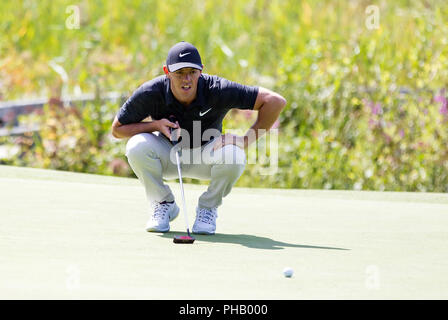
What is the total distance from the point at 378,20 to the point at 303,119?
3835mm

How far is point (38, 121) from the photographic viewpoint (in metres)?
10.9

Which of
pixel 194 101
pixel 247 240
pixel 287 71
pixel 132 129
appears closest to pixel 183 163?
pixel 132 129

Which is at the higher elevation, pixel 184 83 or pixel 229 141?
pixel 184 83

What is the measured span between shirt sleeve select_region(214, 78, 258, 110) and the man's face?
16 cm

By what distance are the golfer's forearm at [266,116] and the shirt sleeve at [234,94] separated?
98 millimetres

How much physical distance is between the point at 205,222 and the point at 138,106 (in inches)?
34.8

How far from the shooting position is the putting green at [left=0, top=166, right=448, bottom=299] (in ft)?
13.4

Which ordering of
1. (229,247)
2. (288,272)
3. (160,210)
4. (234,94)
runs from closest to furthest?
(288,272) < (229,247) < (234,94) < (160,210)

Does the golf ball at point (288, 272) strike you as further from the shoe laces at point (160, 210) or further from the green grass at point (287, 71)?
the green grass at point (287, 71)

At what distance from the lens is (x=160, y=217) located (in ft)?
19.8

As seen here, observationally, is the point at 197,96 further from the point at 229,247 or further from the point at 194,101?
the point at 229,247

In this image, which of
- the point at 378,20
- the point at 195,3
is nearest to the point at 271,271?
the point at 378,20

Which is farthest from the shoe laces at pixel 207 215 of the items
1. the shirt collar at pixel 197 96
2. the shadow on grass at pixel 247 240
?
the shirt collar at pixel 197 96

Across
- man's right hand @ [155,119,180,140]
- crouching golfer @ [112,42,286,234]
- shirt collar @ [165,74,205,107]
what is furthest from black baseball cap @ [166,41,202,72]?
man's right hand @ [155,119,180,140]
